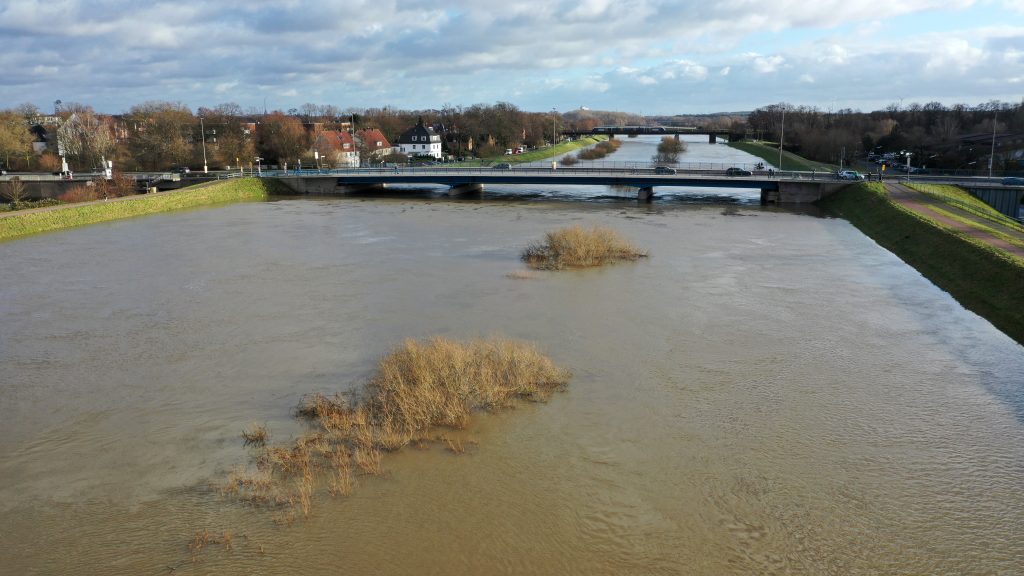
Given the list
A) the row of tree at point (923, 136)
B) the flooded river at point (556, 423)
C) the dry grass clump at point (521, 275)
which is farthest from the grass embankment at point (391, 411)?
the row of tree at point (923, 136)

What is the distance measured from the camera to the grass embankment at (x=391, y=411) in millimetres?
12672

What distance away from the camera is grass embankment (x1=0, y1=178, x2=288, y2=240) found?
42.0 metres

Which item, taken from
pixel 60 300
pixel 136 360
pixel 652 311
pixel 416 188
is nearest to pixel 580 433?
pixel 652 311

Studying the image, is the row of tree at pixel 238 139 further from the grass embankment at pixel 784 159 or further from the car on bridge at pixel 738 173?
the car on bridge at pixel 738 173

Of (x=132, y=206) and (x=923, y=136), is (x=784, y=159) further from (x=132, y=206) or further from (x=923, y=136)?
(x=132, y=206)

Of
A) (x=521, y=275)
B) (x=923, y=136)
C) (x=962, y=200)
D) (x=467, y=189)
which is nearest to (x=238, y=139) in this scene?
(x=467, y=189)

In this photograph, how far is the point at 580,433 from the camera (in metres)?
14.7

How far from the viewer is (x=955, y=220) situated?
36812mm

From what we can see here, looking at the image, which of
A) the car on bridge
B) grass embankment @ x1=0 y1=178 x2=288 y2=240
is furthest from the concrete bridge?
grass embankment @ x1=0 y1=178 x2=288 y2=240

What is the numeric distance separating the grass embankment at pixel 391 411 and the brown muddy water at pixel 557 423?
1.57ft

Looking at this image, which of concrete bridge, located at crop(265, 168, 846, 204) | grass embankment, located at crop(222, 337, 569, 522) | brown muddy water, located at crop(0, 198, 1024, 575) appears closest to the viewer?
brown muddy water, located at crop(0, 198, 1024, 575)

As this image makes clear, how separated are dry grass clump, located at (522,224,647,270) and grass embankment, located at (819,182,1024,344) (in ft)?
41.1

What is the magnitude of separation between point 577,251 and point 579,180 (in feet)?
90.2

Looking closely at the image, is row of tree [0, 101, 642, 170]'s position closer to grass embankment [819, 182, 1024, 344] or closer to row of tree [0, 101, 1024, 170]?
Result: row of tree [0, 101, 1024, 170]
